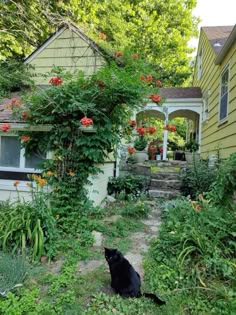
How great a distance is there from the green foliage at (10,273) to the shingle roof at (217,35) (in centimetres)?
801

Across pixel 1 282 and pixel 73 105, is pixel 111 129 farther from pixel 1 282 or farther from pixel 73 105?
pixel 1 282

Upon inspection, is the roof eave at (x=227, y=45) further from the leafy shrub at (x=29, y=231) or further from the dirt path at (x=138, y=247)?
the leafy shrub at (x=29, y=231)

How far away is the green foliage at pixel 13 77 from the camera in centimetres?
690

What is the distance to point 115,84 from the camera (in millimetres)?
4133

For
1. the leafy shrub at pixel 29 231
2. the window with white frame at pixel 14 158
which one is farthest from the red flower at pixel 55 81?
the leafy shrub at pixel 29 231

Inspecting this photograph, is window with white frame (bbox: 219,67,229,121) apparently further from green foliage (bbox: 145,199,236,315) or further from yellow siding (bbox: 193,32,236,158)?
green foliage (bbox: 145,199,236,315)

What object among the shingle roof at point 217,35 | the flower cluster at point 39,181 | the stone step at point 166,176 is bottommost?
the stone step at point 166,176

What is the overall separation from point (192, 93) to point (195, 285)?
9.29 meters

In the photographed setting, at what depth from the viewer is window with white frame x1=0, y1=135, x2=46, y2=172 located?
5.44 metres

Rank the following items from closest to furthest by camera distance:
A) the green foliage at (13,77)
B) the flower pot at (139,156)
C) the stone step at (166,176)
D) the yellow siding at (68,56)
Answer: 1. the green foliage at (13,77)
2. the yellow siding at (68,56)
3. the stone step at (166,176)
4. the flower pot at (139,156)

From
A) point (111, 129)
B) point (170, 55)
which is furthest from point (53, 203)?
point (170, 55)

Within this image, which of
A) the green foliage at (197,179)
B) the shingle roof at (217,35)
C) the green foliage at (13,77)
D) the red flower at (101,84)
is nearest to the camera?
the red flower at (101,84)

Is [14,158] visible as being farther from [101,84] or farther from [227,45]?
[227,45]

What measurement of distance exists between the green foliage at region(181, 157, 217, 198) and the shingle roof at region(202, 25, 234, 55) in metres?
3.87
